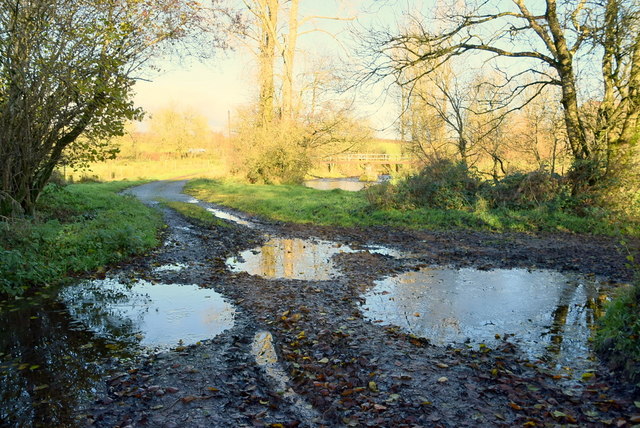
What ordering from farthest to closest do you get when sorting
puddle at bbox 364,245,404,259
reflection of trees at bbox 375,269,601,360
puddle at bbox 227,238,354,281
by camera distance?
puddle at bbox 364,245,404,259
puddle at bbox 227,238,354,281
reflection of trees at bbox 375,269,601,360

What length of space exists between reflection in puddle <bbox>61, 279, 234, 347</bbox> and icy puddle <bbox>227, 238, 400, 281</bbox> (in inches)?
69.4

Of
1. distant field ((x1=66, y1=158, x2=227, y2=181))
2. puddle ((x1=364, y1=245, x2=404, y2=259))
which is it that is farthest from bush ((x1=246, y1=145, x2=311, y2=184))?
puddle ((x1=364, y1=245, x2=404, y2=259))

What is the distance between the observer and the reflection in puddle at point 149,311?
18.9ft

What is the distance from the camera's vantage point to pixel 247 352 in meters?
5.20

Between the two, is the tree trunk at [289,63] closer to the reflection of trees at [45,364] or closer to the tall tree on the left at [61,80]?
the tall tree on the left at [61,80]

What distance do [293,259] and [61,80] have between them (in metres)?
6.38

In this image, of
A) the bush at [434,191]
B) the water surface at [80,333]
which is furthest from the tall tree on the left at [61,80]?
the bush at [434,191]

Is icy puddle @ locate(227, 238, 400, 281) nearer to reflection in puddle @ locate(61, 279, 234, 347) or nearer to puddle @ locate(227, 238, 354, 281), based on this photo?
puddle @ locate(227, 238, 354, 281)

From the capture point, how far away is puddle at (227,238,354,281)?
884cm

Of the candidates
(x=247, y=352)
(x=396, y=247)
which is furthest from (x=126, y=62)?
(x=247, y=352)

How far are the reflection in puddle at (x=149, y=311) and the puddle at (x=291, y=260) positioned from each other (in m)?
1.74

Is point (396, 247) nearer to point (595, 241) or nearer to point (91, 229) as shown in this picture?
point (595, 241)

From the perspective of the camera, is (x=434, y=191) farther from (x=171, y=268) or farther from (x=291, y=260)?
(x=171, y=268)

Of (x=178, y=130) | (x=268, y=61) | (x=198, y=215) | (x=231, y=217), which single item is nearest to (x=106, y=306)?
(x=198, y=215)
